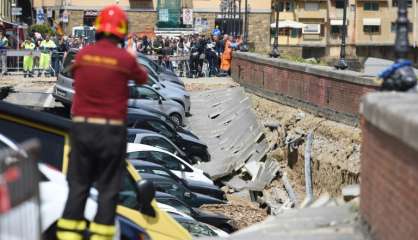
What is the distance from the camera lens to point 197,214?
15867mm

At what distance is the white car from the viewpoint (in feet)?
62.8

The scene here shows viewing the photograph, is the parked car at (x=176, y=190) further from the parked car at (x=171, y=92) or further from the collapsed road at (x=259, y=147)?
the parked car at (x=171, y=92)

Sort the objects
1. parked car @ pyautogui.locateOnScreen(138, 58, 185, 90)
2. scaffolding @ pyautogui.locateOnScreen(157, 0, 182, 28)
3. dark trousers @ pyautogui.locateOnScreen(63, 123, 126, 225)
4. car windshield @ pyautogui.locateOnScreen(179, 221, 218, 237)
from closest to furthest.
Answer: dark trousers @ pyautogui.locateOnScreen(63, 123, 126, 225) → car windshield @ pyautogui.locateOnScreen(179, 221, 218, 237) → parked car @ pyautogui.locateOnScreen(138, 58, 185, 90) → scaffolding @ pyautogui.locateOnScreen(157, 0, 182, 28)

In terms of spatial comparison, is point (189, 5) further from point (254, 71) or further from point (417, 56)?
point (254, 71)

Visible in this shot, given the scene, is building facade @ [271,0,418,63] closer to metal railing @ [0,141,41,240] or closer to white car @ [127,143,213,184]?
A: white car @ [127,143,213,184]

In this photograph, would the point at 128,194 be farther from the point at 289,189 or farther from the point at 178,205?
the point at 289,189

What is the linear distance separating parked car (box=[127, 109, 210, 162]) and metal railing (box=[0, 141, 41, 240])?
18.5m

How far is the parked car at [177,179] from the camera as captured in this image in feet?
56.9

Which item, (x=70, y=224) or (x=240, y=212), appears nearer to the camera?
(x=70, y=224)

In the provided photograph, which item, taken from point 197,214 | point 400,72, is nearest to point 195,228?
point 197,214

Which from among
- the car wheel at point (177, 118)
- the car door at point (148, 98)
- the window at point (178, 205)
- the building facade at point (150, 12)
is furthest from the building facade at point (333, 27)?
the window at point (178, 205)

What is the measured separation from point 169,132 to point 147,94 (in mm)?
4706

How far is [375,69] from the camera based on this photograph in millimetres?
22453

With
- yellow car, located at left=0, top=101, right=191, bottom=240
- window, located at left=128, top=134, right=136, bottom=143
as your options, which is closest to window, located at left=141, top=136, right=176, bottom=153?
window, located at left=128, top=134, right=136, bottom=143
